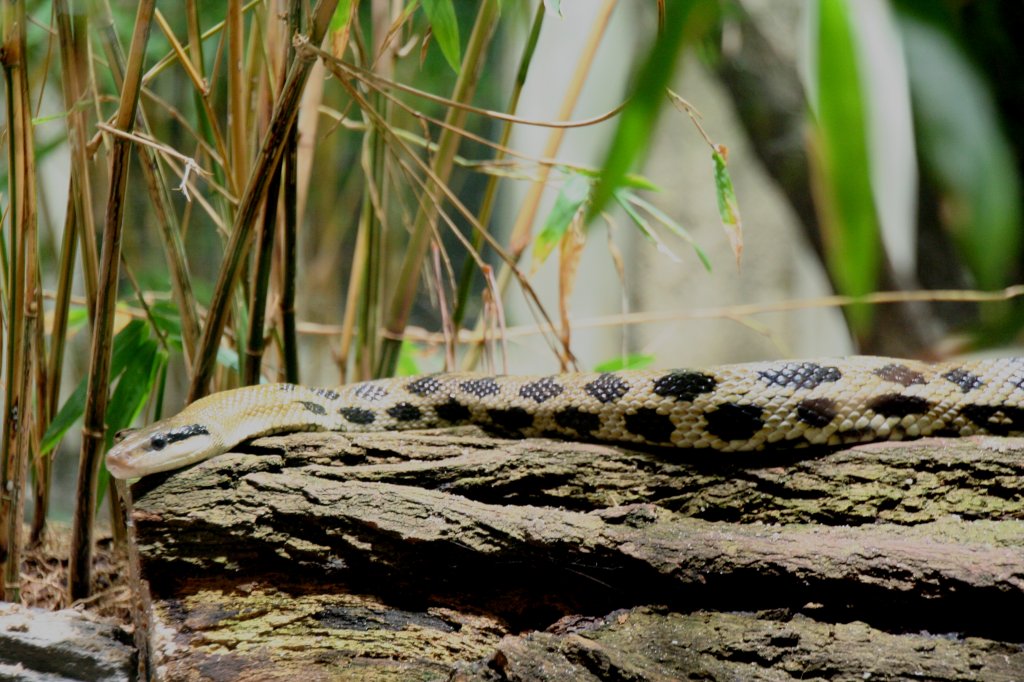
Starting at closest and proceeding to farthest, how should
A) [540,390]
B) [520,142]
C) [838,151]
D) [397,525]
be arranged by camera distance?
1. [838,151]
2. [397,525]
3. [540,390]
4. [520,142]

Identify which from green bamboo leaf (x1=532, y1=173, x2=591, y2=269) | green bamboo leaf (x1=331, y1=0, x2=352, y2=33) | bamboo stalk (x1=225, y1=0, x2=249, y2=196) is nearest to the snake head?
bamboo stalk (x1=225, y1=0, x2=249, y2=196)

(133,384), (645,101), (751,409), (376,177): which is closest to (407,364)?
(376,177)

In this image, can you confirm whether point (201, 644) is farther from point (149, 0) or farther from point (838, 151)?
point (838, 151)

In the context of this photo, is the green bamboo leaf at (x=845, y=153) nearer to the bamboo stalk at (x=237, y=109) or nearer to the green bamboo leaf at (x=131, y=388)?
the bamboo stalk at (x=237, y=109)

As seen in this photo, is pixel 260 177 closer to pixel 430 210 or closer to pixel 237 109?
pixel 237 109

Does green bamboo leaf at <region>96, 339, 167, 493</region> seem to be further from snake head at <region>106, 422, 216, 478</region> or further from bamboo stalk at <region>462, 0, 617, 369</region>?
bamboo stalk at <region>462, 0, 617, 369</region>

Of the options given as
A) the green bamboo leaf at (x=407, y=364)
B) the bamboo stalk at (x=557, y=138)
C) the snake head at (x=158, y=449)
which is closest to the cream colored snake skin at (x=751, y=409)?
the snake head at (x=158, y=449)

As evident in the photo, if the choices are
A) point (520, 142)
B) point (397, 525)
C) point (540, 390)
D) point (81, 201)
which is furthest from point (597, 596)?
point (520, 142)
